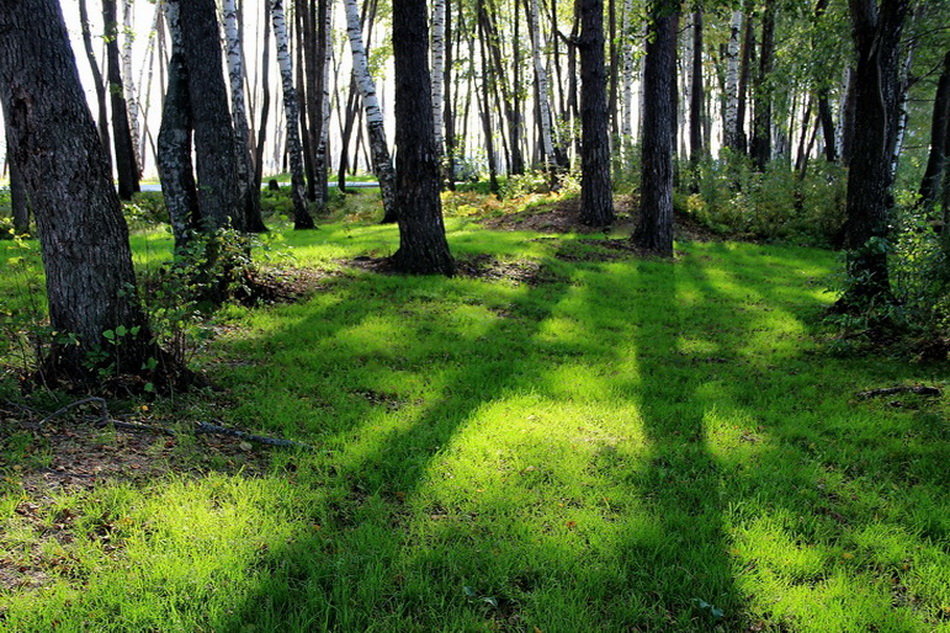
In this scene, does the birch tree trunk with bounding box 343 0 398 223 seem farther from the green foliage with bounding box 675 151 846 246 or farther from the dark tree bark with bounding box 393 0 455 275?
the green foliage with bounding box 675 151 846 246

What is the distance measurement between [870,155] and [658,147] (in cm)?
502

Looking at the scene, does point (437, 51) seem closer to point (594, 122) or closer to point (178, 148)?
point (594, 122)

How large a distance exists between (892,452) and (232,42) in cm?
1443

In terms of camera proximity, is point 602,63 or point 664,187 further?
point 602,63

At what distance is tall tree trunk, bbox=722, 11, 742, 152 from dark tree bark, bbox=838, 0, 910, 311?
11.4 metres

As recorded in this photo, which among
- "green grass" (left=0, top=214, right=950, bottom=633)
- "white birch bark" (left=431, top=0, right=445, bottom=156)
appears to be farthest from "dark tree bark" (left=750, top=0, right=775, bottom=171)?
"green grass" (left=0, top=214, right=950, bottom=633)

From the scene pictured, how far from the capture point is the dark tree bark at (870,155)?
6.96 metres

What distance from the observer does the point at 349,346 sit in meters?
6.43

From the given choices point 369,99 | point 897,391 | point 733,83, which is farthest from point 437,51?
point 897,391

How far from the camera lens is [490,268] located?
1029 centimetres

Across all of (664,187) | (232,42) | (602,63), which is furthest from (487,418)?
(232,42)

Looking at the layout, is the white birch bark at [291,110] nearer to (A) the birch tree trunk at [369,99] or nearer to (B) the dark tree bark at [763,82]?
(A) the birch tree trunk at [369,99]

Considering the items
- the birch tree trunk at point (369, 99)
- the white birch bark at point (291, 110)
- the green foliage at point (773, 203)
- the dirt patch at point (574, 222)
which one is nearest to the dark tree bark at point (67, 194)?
the birch tree trunk at point (369, 99)

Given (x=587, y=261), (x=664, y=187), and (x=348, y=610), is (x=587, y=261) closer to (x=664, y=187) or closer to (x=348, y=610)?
(x=664, y=187)
